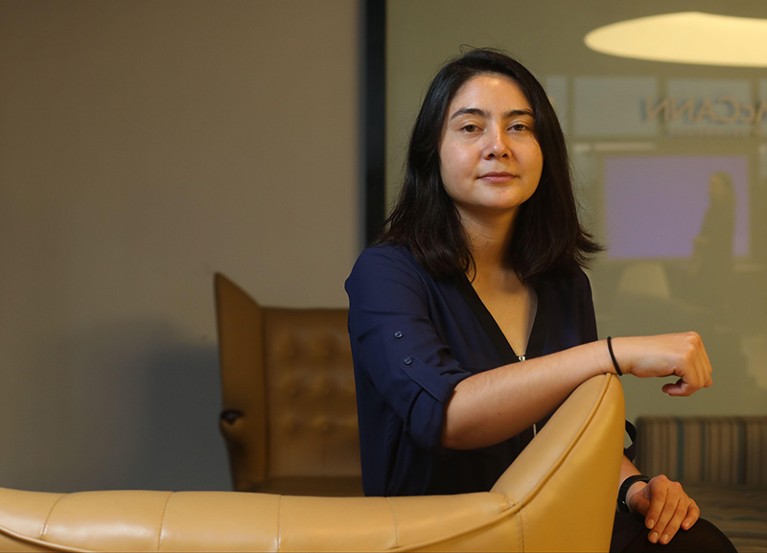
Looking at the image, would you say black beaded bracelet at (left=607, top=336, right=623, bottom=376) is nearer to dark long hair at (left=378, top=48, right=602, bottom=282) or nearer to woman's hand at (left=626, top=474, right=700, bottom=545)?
woman's hand at (left=626, top=474, right=700, bottom=545)

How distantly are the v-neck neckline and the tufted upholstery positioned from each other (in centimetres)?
176

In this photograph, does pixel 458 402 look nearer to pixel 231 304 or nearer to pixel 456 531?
pixel 456 531

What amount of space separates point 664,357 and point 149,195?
3.04 meters

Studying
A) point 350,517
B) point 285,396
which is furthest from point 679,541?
point 285,396

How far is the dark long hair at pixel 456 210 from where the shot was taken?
1840mm

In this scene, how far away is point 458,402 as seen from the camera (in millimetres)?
1423

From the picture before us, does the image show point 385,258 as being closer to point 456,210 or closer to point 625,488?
point 456,210

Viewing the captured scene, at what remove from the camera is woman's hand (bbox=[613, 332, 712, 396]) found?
1.37 meters

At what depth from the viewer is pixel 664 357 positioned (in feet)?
4.55

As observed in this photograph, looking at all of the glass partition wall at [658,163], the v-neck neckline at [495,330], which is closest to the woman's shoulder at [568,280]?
the v-neck neckline at [495,330]

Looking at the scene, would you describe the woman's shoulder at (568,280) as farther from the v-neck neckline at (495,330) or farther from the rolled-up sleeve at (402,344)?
the rolled-up sleeve at (402,344)

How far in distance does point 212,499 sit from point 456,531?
23 cm

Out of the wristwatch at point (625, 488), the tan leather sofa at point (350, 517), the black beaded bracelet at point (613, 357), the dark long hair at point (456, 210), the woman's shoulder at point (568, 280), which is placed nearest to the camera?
the tan leather sofa at point (350, 517)

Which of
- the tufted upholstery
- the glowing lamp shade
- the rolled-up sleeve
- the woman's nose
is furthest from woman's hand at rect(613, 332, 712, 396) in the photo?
the glowing lamp shade
